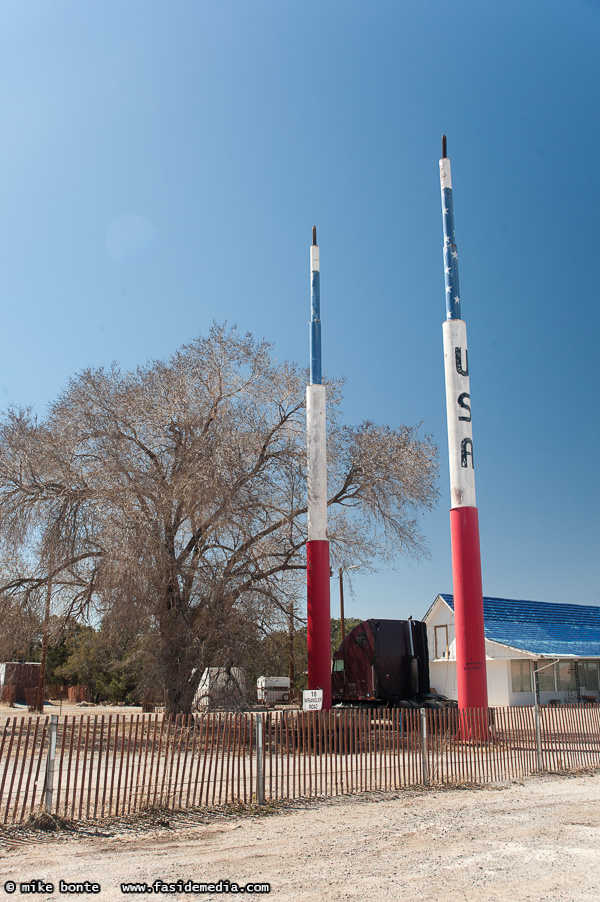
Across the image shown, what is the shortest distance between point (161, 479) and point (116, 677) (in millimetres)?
28908

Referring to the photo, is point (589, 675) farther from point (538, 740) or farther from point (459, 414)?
point (538, 740)

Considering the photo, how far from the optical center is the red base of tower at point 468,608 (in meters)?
21.0

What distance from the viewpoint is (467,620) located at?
21422mm

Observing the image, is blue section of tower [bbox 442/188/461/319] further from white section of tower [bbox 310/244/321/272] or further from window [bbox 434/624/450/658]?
window [bbox 434/624/450/658]

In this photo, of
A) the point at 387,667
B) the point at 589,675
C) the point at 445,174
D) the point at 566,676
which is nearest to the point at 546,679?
the point at 566,676

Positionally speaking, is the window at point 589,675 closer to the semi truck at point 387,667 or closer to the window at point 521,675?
the window at point 521,675

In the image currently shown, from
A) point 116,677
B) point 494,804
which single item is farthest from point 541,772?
point 116,677

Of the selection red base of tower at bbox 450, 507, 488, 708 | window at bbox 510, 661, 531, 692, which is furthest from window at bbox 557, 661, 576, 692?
red base of tower at bbox 450, 507, 488, 708

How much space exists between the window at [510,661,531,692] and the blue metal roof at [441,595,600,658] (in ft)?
3.57

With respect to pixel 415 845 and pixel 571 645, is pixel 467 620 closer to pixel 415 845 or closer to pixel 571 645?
pixel 415 845

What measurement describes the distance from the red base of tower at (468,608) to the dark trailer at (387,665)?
2.81m

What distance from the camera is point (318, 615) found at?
23438 millimetres

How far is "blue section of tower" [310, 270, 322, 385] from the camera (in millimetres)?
25594

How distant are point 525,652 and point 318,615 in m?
14.5
